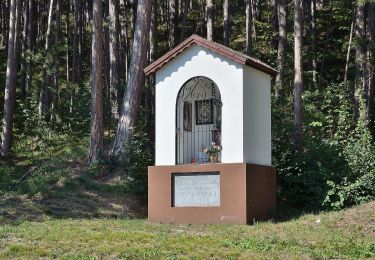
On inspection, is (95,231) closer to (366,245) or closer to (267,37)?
(366,245)

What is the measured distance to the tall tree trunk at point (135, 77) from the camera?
18047mm

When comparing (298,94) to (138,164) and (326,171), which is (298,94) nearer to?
(326,171)

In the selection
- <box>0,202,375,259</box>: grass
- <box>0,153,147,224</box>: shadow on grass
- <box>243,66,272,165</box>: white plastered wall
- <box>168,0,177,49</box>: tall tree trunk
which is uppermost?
<box>168,0,177,49</box>: tall tree trunk

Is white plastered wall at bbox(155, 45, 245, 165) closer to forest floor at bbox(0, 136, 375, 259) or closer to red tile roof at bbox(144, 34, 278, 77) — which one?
red tile roof at bbox(144, 34, 278, 77)

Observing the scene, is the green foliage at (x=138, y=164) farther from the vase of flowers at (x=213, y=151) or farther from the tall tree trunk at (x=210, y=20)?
the tall tree trunk at (x=210, y=20)

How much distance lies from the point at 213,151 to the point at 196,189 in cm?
104

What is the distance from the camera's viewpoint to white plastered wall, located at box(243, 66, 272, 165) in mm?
13594

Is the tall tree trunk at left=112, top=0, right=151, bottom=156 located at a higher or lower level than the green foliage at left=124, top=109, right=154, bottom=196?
higher

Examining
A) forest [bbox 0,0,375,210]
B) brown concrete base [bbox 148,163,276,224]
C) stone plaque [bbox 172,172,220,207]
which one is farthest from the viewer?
forest [bbox 0,0,375,210]

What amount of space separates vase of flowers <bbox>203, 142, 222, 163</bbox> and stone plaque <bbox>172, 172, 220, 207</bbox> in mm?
601

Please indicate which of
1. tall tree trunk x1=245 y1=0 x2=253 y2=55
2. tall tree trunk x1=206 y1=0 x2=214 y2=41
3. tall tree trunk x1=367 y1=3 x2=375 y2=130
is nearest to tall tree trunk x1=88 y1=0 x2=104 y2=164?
tall tree trunk x1=206 y1=0 x2=214 y2=41

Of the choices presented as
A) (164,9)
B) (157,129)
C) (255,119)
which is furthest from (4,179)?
(164,9)

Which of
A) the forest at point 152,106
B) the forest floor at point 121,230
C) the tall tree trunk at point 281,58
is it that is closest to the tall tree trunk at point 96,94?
the forest at point 152,106

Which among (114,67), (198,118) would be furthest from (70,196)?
(114,67)
